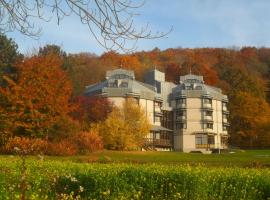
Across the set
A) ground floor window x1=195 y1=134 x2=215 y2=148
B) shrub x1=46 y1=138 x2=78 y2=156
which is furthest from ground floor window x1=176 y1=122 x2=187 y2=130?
shrub x1=46 y1=138 x2=78 y2=156

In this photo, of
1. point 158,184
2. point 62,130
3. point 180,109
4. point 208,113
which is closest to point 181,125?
point 180,109

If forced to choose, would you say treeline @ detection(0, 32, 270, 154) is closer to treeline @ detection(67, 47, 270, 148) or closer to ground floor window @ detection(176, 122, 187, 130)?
treeline @ detection(67, 47, 270, 148)

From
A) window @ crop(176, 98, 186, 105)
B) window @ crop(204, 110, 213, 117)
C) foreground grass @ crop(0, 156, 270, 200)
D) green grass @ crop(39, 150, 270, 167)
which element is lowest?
foreground grass @ crop(0, 156, 270, 200)

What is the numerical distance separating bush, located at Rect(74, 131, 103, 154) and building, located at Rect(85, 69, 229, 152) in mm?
22138

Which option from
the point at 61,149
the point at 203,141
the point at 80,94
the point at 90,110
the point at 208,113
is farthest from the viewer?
the point at 208,113

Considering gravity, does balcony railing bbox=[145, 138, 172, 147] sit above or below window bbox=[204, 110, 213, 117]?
below

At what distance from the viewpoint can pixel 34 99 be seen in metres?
42.5

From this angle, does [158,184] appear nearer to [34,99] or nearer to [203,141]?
[34,99]

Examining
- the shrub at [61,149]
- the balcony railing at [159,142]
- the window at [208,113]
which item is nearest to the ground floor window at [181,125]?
the balcony railing at [159,142]

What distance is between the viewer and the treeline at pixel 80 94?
136 feet

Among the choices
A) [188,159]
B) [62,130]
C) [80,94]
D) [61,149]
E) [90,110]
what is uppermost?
[80,94]

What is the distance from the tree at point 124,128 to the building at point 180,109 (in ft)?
30.0

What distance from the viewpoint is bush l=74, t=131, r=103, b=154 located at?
4003 centimetres

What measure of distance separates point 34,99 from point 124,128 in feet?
39.2
